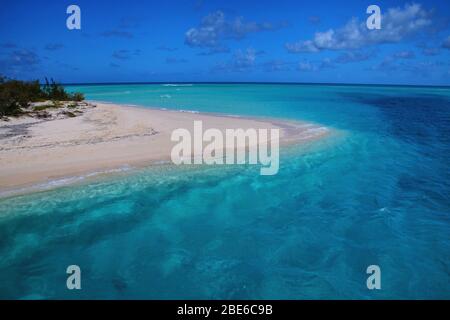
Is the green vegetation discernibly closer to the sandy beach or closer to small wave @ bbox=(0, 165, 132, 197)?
the sandy beach

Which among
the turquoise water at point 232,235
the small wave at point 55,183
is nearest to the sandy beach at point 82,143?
the small wave at point 55,183

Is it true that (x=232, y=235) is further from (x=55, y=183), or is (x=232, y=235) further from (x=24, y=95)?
(x=24, y=95)

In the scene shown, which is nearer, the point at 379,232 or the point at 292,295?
the point at 292,295

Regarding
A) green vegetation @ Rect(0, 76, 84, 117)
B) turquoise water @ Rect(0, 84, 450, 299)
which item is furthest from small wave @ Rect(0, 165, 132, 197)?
green vegetation @ Rect(0, 76, 84, 117)

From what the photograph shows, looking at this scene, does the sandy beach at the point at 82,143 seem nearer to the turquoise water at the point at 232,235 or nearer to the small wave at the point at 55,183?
the small wave at the point at 55,183

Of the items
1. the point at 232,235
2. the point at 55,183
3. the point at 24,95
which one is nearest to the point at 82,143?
the point at 55,183
